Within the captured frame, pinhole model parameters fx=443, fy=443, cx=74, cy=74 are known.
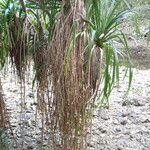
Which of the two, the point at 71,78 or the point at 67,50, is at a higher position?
the point at 67,50

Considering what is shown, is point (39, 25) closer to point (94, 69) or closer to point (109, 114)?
point (94, 69)

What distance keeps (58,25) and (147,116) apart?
1.61 m

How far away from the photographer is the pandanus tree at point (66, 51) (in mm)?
1897

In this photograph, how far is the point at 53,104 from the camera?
2000 mm

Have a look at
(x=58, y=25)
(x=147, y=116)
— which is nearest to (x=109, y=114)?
(x=147, y=116)

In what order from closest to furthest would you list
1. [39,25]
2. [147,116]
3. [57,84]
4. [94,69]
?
[57,84]
[94,69]
[39,25]
[147,116]

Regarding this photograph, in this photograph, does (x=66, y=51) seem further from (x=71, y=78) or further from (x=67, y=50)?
(x=71, y=78)

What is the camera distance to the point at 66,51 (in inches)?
73.6

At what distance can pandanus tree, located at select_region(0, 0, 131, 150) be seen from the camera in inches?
74.7

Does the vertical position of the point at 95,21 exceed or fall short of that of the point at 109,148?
it exceeds it

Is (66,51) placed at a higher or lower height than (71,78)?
higher

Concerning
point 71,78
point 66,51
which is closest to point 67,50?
point 66,51

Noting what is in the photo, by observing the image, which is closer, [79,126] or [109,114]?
[79,126]

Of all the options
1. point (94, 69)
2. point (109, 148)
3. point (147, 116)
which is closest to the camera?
point (94, 69)
